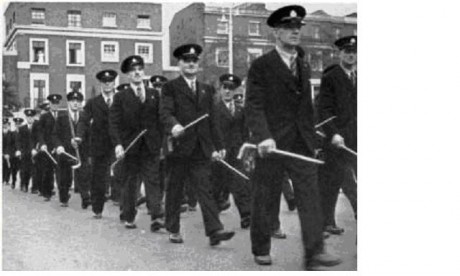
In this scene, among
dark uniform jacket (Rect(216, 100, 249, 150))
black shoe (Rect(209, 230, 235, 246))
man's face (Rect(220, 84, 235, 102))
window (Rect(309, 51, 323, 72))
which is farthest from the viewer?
dark uniform jacket (Rect(216, 100, 249, 150))

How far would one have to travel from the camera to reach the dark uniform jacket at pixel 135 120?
7.01 metres

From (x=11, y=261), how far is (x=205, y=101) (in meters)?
1.82

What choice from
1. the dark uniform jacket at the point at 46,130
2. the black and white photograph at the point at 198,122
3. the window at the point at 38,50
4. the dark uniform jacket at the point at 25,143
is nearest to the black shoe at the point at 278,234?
the black and white photograph at the point at 198,122

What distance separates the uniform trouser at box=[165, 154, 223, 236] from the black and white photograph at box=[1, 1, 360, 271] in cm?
1

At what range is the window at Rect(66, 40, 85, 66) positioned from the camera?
22.2 feet

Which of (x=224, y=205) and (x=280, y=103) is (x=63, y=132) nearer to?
(x=224, y=205)

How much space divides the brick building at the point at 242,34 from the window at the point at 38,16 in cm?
100

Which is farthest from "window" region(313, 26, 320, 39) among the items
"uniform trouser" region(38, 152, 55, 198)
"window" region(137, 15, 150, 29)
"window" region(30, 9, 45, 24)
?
"uniform trouser" region(38, 152, 55, 198)

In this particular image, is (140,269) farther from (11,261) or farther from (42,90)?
(42,90)

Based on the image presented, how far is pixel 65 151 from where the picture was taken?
8.86m

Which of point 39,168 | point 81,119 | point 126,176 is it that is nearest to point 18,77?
point 126,176

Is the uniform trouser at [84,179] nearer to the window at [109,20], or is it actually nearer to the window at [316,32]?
the window at [109,20]

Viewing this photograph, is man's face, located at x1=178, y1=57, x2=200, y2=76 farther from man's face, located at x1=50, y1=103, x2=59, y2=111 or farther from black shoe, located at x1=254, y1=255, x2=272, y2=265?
man's face, located at x1=50, y1=103, x2=59, y2=111

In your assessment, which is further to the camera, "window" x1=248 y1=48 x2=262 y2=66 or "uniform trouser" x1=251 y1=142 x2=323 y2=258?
"window" x1=248 y1=48 x2=262 y2=66
